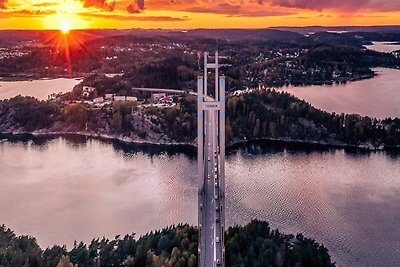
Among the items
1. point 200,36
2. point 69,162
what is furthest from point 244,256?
point 200,36

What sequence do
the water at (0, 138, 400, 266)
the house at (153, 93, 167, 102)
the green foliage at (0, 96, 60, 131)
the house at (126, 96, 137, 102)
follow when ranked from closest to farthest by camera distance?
the water at (0, 138, 400, 266) < the green foliage at (0, 96, 60, 131) < the house at (153, 93, 167, 102) < the house at (126, 96, 137, 102)

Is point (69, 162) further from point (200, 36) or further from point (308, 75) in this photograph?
point (200, 36)

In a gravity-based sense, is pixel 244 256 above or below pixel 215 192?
below

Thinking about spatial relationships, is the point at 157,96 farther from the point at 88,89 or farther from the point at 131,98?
the point at 88,89

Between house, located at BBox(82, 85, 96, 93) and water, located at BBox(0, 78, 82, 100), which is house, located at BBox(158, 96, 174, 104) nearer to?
house, located at BBox(82, 85, 96, 93)

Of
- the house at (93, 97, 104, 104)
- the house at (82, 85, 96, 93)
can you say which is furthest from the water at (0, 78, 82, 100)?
the house at (93, 97, 104, 104)

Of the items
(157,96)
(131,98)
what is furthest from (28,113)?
(157,96)
